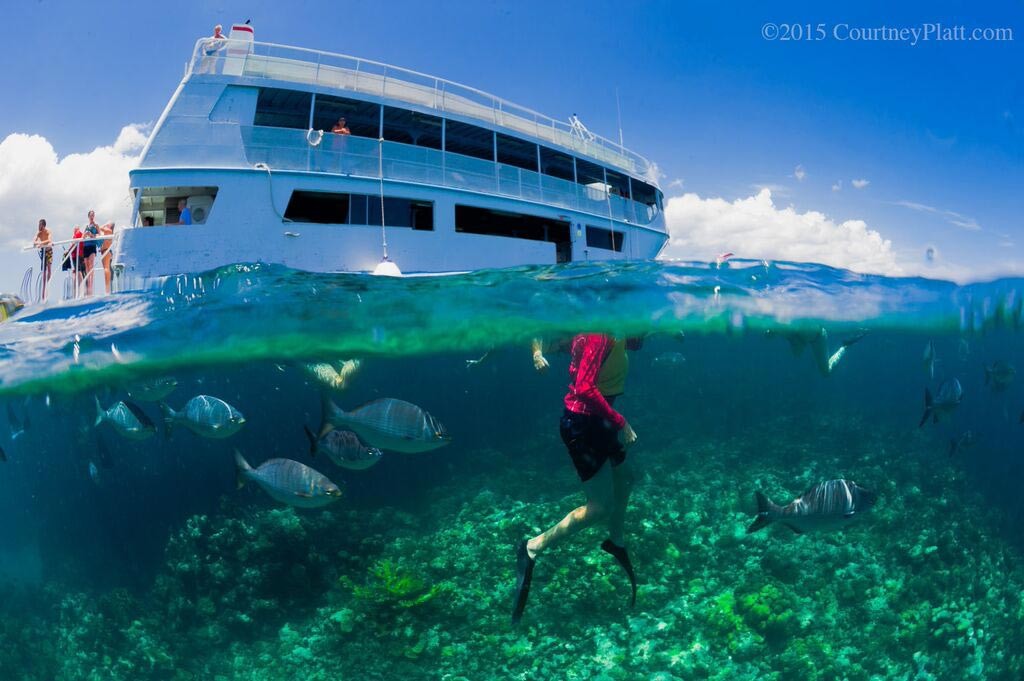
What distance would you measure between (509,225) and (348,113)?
5.24 m

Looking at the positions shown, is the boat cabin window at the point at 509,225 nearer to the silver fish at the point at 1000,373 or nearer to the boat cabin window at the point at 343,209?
the boat cabin window at the point at 343,209

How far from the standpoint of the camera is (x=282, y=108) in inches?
586

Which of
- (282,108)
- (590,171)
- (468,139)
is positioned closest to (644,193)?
(590,171)

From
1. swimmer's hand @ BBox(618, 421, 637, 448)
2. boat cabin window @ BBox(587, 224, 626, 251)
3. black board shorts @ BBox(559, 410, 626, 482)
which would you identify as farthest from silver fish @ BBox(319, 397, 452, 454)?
boat cabin window @ BBox(587, 224, 626, 251)

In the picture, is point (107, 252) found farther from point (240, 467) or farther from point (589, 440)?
point (589, 440)

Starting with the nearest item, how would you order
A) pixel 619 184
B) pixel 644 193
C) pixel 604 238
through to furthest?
1. pixel 604 238
2. pixel 619 184
3. pixel 644 193

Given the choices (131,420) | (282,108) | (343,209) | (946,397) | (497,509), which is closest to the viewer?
(131,420)

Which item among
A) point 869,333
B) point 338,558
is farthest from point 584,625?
point 869,333

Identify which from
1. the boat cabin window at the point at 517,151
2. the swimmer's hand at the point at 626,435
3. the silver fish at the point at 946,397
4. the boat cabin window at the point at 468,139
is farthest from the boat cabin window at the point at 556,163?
the swimmer's hand at the point at 626,435

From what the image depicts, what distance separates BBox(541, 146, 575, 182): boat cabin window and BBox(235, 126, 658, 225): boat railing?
1143 millimetres

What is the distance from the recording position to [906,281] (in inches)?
404

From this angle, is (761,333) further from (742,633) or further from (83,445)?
(83,445)

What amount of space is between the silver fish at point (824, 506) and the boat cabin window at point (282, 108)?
13.5 m

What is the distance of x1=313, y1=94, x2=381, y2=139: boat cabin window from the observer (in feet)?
47.4
